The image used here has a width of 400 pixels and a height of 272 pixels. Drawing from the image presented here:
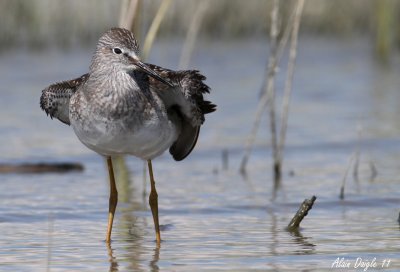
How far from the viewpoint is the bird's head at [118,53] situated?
7867 millimetres

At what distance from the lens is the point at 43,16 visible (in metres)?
20.8

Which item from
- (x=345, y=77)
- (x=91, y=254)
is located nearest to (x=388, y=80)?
(x=345, y=77)

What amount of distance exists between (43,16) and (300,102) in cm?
698

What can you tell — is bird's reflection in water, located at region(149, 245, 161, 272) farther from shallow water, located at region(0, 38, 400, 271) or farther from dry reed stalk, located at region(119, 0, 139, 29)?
dry reed stalk, located at region(119, 0, 139, 29)

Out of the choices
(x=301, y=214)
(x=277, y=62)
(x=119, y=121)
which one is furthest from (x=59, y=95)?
(x=277, y=62)

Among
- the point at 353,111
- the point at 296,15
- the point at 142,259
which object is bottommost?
the point at 142,259

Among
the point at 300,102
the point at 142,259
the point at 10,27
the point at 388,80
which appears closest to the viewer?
the point at 142,259

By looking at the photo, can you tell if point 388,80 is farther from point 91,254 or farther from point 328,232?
point 91,254

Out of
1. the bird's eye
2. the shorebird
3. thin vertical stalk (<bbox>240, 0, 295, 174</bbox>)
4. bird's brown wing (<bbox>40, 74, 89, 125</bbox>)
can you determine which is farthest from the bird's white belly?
thin vertical stalk (<bbox>240, 0, 295, 174</bbox>)

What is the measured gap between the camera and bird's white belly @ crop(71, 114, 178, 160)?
7.68 m

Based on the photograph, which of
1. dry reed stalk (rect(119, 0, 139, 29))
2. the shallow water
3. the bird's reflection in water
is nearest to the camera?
the bird's reflection in water

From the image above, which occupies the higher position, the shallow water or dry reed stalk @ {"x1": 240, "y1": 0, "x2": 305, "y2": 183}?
dry reed stalk @ {"x1": 240, "y1": 0, "x2": 305, "y2": 183}

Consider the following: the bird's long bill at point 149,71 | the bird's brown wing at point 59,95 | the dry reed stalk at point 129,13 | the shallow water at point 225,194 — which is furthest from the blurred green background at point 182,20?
the bird's long bill at point 149,71

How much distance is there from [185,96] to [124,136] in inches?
23.8
